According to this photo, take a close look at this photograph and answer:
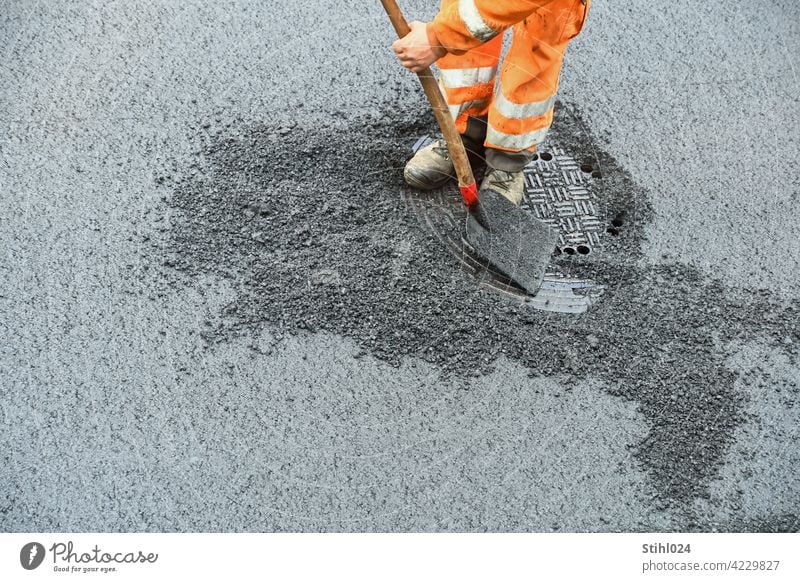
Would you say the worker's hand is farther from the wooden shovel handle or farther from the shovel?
the shovel

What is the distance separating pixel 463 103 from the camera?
322 centimetres

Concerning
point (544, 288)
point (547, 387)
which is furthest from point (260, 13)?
point (547, 387)

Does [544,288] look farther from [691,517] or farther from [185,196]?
[185,196]

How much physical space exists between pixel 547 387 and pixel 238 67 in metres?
2.05

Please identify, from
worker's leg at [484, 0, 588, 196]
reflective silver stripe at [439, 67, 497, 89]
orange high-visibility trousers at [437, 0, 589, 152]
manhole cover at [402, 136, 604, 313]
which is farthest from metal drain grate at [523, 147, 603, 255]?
reflective silver stripe at [439, 67, 497, 89]

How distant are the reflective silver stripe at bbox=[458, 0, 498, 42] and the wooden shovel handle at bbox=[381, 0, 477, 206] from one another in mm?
223

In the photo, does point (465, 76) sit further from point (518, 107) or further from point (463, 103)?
point (518, 107)

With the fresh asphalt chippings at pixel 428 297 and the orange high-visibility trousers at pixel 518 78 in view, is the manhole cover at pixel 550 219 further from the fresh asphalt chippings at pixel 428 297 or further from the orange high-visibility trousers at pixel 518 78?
the orange high-visibility trousers at pixel 518 78

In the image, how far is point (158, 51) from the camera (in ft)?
12.2

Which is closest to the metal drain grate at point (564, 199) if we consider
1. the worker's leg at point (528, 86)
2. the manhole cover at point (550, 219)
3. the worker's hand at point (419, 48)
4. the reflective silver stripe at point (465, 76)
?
the manhole cover at point (550, 219)

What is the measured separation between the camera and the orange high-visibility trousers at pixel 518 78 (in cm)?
291

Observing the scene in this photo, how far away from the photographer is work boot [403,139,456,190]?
326 cm
